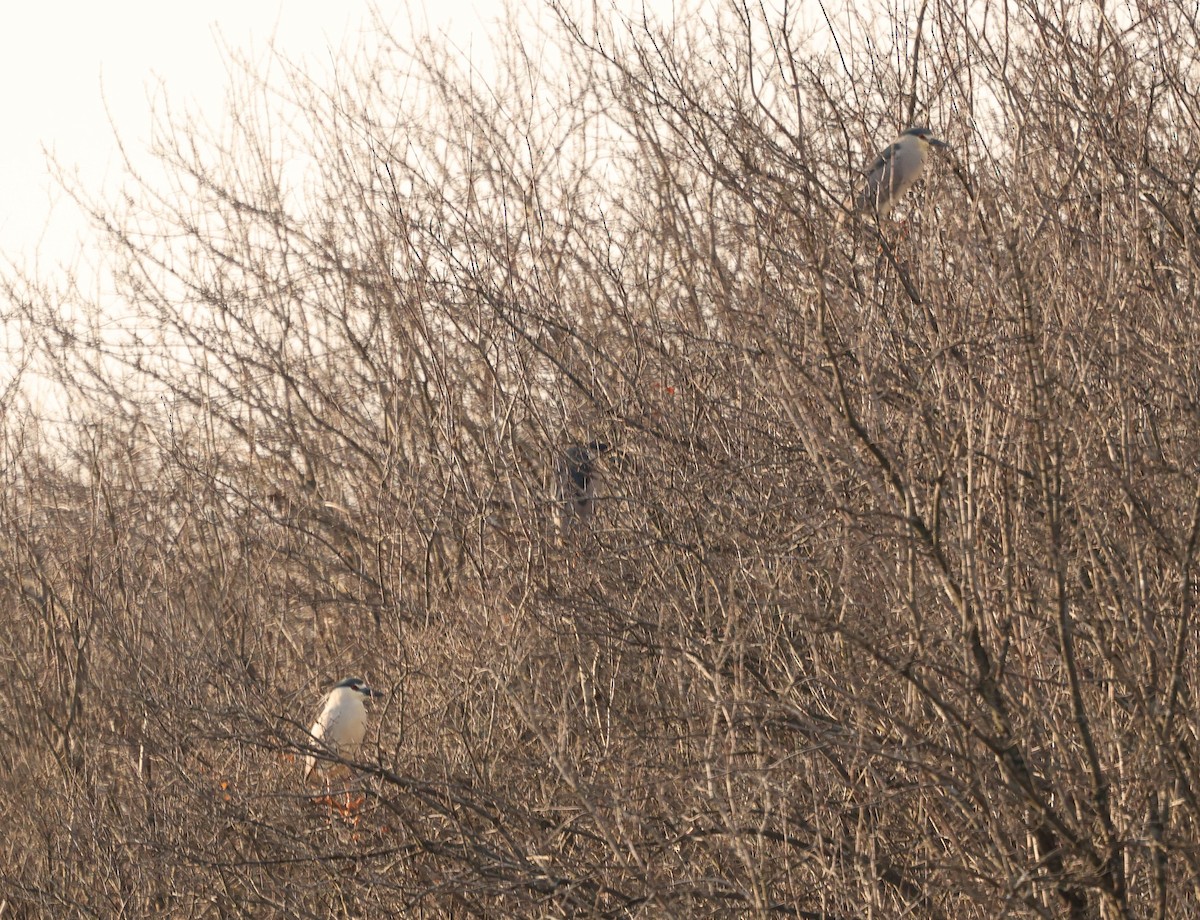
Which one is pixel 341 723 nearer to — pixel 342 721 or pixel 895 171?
pixel 342 721

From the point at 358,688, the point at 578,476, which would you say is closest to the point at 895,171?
the point at 578,476

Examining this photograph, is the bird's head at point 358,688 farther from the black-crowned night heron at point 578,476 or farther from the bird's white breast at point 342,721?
the black-crowned night heron at point 578,476

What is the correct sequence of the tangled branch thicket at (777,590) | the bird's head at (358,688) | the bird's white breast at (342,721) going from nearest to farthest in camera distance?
the tangled branch thicket at (777,590) < the bird's white breast at (342,721) < the bird's head at (358,688)

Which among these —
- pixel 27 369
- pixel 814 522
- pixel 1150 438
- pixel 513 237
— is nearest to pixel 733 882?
pixel 814 522

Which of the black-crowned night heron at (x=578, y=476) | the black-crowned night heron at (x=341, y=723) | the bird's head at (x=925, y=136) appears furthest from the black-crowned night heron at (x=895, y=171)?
the black-crowned night heron at (x=341, y=723)

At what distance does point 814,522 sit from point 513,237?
456 cm

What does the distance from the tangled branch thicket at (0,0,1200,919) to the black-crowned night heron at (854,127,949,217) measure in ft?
0.31

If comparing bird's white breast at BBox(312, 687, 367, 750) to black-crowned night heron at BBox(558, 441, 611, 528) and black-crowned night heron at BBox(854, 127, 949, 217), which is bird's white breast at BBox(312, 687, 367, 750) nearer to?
black-crowned night heron at BBox(558, 441, 611, 528)

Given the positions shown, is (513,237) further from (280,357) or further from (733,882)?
(733,882)

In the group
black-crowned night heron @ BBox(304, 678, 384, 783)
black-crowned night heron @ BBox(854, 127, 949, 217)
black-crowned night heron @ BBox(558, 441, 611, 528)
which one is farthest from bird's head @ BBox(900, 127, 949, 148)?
black-crowned night heron @ BBox(304, 678, 384, 783)

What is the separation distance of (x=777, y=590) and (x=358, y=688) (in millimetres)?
2189

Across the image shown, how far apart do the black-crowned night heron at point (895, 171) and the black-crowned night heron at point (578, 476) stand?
1172 mm

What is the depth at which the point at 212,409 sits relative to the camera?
10328 mm

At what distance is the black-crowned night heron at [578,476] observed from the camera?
5371 millimetres
